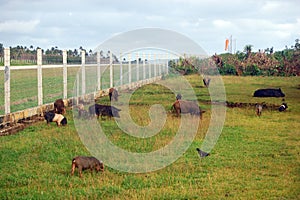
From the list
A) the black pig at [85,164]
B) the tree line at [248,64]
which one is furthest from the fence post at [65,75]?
the tree line at [248,64]

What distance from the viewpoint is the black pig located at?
268 inches

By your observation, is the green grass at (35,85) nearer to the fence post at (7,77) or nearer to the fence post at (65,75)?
the fence post at (65,75)

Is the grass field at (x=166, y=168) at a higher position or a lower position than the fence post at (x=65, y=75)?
lower

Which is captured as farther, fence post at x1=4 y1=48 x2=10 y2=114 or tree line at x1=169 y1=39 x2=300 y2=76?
tree line at x1=169 y1=39 x2=300 y2=76

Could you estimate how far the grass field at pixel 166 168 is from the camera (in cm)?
613

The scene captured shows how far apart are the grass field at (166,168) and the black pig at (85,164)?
0.38 feet

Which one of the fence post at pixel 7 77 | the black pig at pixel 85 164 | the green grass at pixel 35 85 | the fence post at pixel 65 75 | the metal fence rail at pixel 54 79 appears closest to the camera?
the black pig at pixel 85 164

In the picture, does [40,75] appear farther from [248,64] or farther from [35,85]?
[248,64]

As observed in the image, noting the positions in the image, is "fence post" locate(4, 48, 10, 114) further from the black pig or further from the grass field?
the black pig

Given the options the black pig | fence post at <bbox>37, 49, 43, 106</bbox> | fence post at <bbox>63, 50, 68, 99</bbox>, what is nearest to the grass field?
the black pig

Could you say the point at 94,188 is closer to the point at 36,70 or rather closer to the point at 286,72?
the point at 36,70

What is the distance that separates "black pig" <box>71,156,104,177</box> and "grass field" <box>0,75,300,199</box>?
114 millimetres

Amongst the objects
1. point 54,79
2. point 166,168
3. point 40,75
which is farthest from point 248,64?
point 166,168

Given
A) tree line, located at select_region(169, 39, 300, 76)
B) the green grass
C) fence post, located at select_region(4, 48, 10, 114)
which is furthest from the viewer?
tree line, located at select_region(169, 39, 300, 76)
